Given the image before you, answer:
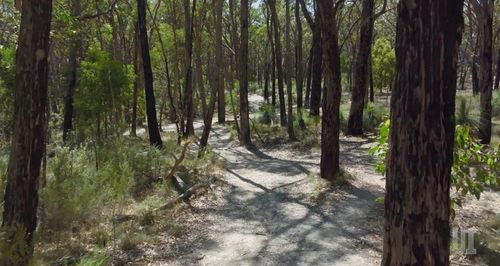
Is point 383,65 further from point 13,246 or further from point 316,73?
point 13,246

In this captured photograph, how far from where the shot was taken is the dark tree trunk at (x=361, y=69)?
47.2 feet

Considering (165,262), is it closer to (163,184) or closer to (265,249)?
(265,249)

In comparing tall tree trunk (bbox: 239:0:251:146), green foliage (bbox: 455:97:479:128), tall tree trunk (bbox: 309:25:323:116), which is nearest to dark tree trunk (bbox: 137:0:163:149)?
tall tree trunk (bbox: 239:0:251:146)

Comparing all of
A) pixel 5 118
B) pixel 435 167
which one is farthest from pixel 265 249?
pixel 5 118

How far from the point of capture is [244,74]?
1511cm

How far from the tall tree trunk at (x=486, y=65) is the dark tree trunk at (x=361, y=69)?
133 inches

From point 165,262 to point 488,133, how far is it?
383 inches

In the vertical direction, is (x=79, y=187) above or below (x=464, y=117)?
below

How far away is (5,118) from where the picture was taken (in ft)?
54.9

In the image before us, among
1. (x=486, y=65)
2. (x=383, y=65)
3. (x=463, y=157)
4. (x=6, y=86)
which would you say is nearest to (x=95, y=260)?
(x=463, y=157)

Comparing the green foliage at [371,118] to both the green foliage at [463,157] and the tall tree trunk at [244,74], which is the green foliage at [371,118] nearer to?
the tall tree trunk at [244,74]

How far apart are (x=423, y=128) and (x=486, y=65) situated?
10.2m

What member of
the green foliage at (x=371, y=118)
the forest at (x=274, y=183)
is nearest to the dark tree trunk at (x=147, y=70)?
the forest at (x=274, y=183)

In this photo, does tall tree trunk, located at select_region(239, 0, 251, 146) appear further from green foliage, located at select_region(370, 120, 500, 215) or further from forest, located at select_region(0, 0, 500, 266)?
green foliage, located at select_region(370, 120, 500, 215)
